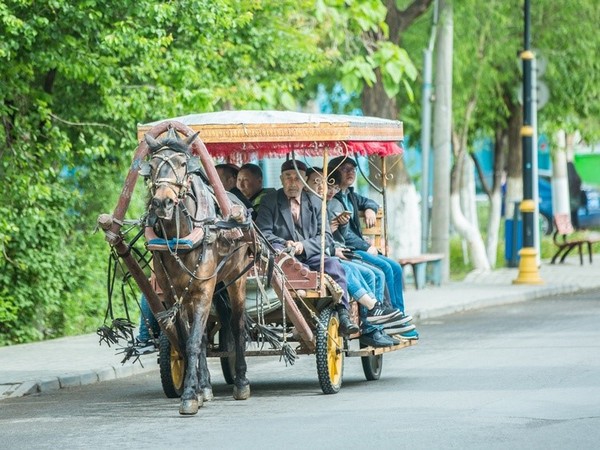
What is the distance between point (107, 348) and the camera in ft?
59.2

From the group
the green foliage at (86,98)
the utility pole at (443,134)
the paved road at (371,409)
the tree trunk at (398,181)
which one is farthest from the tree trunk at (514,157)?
the paved road at (371,409)

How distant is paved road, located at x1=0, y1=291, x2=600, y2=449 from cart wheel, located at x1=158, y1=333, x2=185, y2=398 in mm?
143

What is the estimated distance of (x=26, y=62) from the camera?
1762cm

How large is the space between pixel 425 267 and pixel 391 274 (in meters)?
13.5

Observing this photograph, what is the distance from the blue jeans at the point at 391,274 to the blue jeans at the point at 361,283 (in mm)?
372

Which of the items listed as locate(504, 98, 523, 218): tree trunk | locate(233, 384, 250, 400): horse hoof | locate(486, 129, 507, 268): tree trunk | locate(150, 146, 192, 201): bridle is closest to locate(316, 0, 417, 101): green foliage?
locate(233, 384, 250, 400): horse hoof

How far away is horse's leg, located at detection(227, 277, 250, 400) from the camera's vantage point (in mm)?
13250

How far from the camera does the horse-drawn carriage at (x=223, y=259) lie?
481 inches

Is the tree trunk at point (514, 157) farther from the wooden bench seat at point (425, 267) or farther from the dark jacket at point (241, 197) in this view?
the dark jacket at point (241, 197)

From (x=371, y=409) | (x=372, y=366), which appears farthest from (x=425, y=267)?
(x=371, y=409)

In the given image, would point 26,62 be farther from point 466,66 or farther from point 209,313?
point 466,66

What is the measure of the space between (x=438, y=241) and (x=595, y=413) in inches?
676

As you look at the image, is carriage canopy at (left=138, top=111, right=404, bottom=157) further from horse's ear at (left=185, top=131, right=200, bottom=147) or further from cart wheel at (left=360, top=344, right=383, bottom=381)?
cart wheel at (left=360, top=344, right=383, bottom=381)

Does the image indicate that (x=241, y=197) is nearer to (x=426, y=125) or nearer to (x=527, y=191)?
(x=426, y=125)
